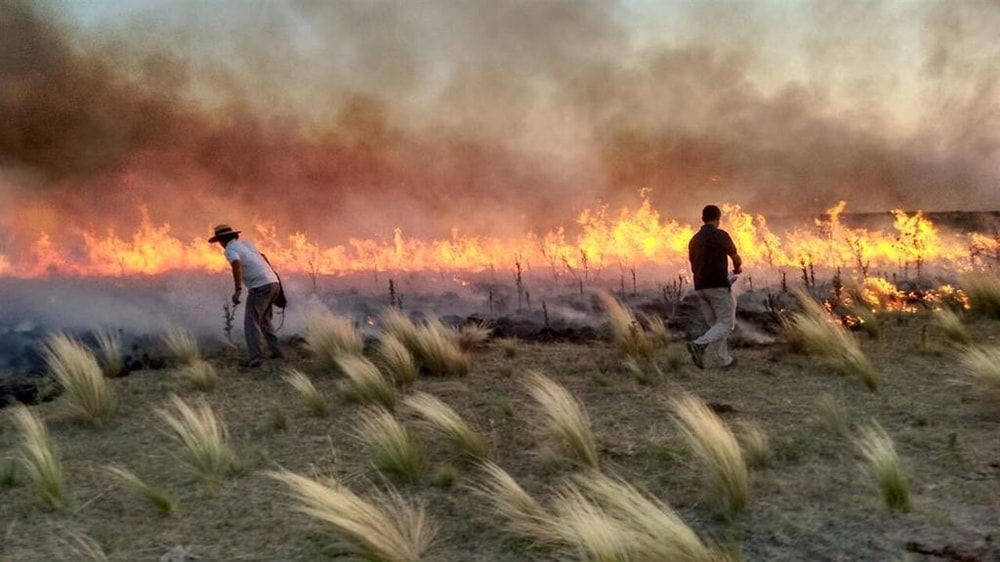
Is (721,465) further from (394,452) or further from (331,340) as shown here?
(331,340)

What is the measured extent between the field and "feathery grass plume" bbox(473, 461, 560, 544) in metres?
0.07

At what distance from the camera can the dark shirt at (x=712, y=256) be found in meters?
9.41

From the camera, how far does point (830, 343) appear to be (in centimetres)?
924

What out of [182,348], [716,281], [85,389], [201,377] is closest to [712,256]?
[716,281]

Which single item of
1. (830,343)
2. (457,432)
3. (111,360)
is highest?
(111,360)

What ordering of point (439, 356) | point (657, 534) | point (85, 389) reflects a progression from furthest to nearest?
1. point (439, 356)
2. point (85, 389)
3. point (657, 534)

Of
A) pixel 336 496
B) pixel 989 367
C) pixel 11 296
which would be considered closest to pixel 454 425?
pixel 336 496

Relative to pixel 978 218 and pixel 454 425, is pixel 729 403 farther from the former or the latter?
pixel 978 218

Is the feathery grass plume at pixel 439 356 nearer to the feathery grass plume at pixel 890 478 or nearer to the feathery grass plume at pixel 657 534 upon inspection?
the feathery grass plume at pixel 657 534

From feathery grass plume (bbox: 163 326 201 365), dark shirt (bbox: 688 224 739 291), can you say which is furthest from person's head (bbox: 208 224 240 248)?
dark shirt (bbox: 688 224 739 291)

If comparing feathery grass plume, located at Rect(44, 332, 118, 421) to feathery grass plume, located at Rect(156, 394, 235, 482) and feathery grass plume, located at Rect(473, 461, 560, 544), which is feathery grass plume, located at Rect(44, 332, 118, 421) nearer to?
feathery grass plume, located at Rect(156, 394, 235, 482)

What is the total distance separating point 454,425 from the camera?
629 cm

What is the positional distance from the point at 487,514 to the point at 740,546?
1.58 meters

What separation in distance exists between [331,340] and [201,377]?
6.09 feet
